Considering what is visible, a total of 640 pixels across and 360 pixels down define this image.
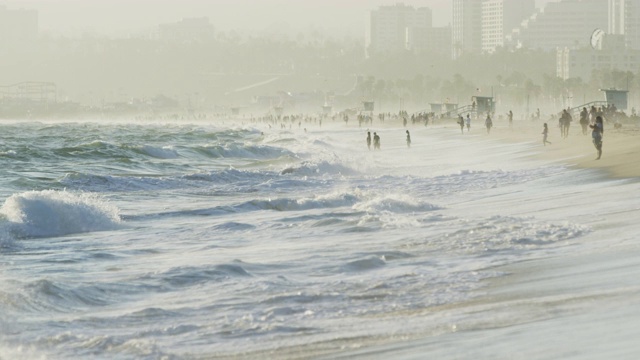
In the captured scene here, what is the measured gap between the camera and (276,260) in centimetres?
1517

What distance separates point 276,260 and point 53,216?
7260 mm

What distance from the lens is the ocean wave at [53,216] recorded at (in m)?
20.2

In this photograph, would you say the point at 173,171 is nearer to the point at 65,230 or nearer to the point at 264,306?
the point at 65,230

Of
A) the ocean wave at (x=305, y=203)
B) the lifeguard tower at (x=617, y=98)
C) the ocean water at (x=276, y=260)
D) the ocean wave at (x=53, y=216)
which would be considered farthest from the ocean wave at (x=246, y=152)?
the ocean wave at (x=53, y=216)

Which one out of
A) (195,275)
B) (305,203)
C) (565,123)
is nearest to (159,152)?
(565,123)

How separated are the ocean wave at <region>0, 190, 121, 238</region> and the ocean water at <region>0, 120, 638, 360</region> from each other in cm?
4

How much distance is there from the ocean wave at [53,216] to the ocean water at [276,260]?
0.04 meters

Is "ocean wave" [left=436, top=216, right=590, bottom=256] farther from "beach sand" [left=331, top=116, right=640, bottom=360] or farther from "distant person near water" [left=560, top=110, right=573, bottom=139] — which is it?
"distant person near water" [left=560, top=110, right=573, bottom=139]

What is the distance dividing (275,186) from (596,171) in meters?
9.70

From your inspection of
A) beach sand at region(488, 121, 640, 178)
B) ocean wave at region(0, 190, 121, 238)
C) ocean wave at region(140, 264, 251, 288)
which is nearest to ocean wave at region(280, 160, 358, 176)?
beach sand at region(488, 121, 640, 178)

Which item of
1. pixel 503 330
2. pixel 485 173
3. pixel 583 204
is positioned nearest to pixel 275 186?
pixel 485 173

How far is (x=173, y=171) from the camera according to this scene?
42281mm

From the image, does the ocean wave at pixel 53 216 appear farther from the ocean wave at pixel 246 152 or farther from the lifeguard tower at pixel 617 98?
the lifeguard tower at pixel 617 98

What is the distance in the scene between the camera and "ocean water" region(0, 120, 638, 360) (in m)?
10.4
